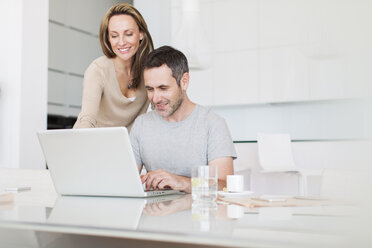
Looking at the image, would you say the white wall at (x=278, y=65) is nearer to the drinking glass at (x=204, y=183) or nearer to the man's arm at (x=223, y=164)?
the man's arm at (x=223, y=164)

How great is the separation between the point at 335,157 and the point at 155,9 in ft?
5.79

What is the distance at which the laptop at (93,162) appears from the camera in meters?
1.22

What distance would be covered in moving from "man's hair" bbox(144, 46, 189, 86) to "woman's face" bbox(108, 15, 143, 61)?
41 cm

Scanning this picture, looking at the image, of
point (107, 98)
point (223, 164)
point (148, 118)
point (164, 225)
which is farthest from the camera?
point (107, 98)

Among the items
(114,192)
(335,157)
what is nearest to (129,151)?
(114,192)

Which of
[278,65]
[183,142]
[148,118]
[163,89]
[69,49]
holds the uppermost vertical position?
[69,49]

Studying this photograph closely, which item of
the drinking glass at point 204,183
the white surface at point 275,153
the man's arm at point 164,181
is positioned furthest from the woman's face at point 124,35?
the drinking glass at point 204,183

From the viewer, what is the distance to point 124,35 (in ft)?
7.57

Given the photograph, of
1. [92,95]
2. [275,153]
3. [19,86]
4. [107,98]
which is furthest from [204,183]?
[19,86]

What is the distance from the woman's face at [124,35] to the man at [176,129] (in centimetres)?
42

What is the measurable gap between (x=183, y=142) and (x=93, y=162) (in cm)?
67

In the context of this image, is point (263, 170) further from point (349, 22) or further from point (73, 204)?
point (73, 204)

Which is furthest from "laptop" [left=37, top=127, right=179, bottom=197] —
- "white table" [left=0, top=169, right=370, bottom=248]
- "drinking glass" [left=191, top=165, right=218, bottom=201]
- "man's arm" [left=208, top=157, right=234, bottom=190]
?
"man's arm" [left=208, top=157, right=234, bottom=190]

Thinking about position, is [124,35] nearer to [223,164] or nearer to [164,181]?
[223,164]
